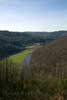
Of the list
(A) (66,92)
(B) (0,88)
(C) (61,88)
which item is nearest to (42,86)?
(C) (61,88)

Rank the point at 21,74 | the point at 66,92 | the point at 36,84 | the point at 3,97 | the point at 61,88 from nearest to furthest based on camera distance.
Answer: the point at 3,97 < the point at 66,92 < the point at 61,88 < the point at 36,84 < the point at 21,74

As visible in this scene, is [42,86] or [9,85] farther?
[42,86]

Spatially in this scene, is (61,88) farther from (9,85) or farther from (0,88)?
(0,88)

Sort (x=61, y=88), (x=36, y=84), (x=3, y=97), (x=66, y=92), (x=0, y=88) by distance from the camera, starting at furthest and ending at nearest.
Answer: (x=36, y=84), (x=61, y=88), (x=66, y=92), (x=0, y=88), (x=3, y=97)

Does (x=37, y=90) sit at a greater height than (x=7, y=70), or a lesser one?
lesser

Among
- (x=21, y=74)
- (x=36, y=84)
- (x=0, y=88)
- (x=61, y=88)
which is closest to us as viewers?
(x=0, y=88)

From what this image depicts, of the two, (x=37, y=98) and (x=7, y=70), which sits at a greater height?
(x=7, y=70)

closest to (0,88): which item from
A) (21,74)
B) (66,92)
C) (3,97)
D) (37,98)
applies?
(3,97)

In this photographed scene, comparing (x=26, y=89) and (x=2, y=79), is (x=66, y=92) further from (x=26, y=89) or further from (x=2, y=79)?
(x=2, y=79)

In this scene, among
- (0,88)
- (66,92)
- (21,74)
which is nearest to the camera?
(0,88)
